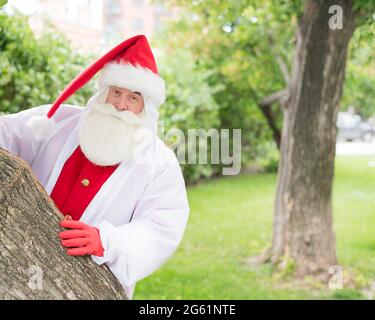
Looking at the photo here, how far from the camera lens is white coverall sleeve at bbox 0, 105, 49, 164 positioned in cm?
220

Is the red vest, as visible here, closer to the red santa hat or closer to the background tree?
the red santa hat

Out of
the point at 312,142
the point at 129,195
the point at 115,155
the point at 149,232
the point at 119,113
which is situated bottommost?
the point at 312,142

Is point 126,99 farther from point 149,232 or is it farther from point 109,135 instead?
point 149,232

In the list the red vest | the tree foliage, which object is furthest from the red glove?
the tree foliage

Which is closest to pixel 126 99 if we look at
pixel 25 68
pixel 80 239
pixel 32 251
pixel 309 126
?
pixel 80 239

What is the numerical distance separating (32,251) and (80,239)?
0.51 ft

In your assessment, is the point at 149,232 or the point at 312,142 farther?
the point at 312,142

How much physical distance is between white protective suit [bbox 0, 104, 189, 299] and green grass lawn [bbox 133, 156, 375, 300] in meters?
3.10

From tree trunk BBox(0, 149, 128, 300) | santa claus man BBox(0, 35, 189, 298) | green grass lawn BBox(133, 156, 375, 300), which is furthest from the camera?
green grass lawn BBox(133, 156, 375, 300)

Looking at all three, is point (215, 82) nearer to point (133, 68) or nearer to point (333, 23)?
point (333, 23)

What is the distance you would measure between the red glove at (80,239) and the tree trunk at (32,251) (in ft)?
0.08

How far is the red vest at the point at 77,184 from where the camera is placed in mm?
2209

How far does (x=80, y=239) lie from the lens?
1.84 metres
